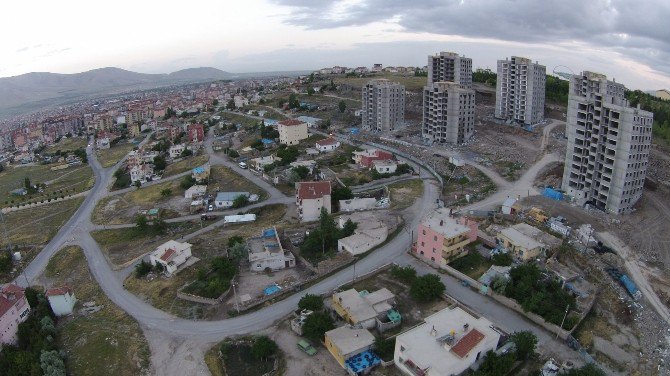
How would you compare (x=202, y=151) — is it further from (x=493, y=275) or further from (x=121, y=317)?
(x=493, y=275)

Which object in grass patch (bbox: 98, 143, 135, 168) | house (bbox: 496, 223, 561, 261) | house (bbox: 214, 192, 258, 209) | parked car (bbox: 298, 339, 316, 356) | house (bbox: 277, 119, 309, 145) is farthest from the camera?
grass patch (bbox: 98, 143, 135, 168)

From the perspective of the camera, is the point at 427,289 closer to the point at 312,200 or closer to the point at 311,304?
the point at 311,304

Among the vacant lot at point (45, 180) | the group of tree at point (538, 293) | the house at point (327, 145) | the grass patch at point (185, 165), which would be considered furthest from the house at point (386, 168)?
the vacant lot at point (45, 180)

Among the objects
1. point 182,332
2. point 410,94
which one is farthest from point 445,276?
point 410,94

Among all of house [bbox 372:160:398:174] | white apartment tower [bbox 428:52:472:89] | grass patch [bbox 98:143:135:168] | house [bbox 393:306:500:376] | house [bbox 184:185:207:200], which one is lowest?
grass patch [bbox 98:143:135:168]

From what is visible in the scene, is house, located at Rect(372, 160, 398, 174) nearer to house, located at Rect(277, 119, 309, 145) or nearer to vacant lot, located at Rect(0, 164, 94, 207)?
house, located at Rect(277, 119, 309, 145)

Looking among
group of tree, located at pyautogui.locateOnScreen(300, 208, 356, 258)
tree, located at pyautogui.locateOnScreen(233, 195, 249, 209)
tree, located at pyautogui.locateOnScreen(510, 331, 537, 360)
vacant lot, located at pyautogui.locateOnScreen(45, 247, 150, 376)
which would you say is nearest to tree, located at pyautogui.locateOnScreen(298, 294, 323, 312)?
group of tree, located at pyautogui.locateOnScreen(300, 208, 356, 258)

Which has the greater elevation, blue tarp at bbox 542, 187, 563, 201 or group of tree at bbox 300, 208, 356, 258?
blue tarp at bbox 542, 187, 563, 201

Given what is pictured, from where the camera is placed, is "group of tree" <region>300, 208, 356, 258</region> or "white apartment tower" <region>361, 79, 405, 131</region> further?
"white apartment tower" <region>361, 79, 405, 131</region>
